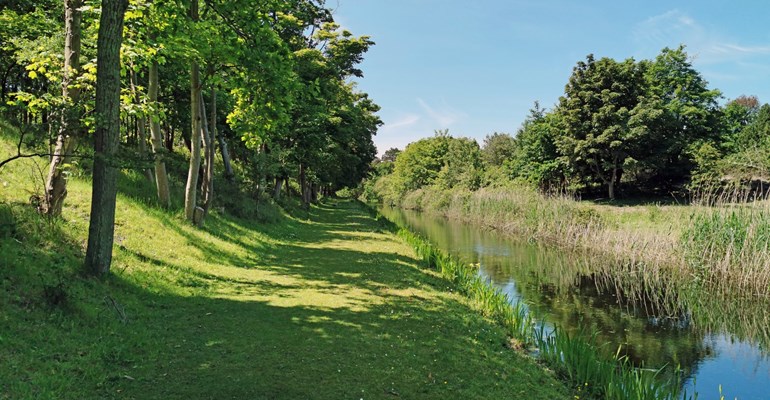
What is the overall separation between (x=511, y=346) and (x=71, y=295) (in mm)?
6539

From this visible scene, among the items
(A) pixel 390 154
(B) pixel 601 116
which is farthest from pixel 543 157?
(A) pixel 390 154

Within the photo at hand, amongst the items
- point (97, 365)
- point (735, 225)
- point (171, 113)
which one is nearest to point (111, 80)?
point (97, 365)

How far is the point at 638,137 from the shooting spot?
32.8 metres

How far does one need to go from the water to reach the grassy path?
11.1 feet

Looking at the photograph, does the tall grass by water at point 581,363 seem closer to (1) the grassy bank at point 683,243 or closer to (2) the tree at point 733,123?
(1) the grassy bank at point 683,243

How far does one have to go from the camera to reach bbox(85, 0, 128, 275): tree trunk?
6.37 m

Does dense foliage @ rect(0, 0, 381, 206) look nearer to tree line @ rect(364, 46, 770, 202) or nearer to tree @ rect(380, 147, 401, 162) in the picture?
tree line @ rect(364, 46, 770, 202)

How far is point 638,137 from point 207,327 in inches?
1343

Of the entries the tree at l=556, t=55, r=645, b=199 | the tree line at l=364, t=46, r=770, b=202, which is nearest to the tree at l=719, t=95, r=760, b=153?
Answer: the tree line at l=364, t=46, r=770, b=202

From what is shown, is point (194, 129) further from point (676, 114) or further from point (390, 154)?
point (390, 154)

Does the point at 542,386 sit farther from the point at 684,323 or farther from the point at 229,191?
the point at 229,191

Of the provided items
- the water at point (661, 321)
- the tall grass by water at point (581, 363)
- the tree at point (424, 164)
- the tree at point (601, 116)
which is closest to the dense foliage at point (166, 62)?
the tall grass by water at point (581, 363)

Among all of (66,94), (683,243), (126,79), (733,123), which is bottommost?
(683,243)

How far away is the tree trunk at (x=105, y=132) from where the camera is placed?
6.37 m
